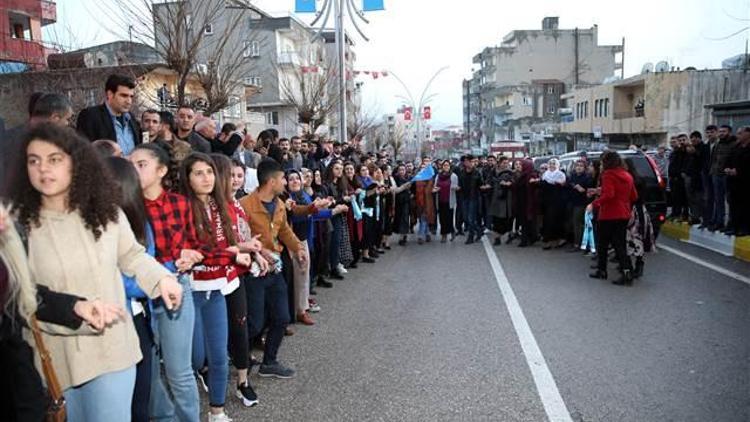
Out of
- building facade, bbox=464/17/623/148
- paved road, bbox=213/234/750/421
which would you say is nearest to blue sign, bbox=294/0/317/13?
paved road, bbox=213/234/750/421

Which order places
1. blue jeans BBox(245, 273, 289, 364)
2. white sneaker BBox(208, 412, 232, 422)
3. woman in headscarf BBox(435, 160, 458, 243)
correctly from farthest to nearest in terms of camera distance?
woman in headscarf BBox(435, 160, 458, 243), blue jeans BBox(245, 273, 289, 364), white sneaker BBox(208, 412, 232, 422)

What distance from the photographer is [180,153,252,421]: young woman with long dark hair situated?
3.93 meters

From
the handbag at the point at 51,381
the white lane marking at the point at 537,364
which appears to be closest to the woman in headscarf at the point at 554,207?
the white lane marking at the point at 537,364

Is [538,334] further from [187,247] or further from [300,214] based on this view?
[187,247]

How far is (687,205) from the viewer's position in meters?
13.1

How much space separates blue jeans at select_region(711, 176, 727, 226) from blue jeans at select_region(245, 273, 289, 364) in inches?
369

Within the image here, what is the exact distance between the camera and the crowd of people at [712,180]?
1024 cm

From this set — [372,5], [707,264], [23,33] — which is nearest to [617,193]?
[707,264]

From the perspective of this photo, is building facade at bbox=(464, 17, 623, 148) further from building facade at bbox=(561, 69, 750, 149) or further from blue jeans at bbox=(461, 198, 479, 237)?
blue jeans at bbox=(461, 198, 479, 237)

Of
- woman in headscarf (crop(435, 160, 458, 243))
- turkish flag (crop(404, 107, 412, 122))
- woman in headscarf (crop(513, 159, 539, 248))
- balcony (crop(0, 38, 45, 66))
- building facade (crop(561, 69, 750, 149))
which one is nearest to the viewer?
woman in headscarf (crop(513, 159, 539, 248))

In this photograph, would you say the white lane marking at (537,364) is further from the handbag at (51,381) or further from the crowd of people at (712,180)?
the crowd of people at (712,180)

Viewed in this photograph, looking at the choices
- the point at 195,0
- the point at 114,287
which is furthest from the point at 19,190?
the point at 195,0

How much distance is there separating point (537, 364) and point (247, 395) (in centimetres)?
254

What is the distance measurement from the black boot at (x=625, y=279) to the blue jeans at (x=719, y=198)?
Answer: 4.05 metres
